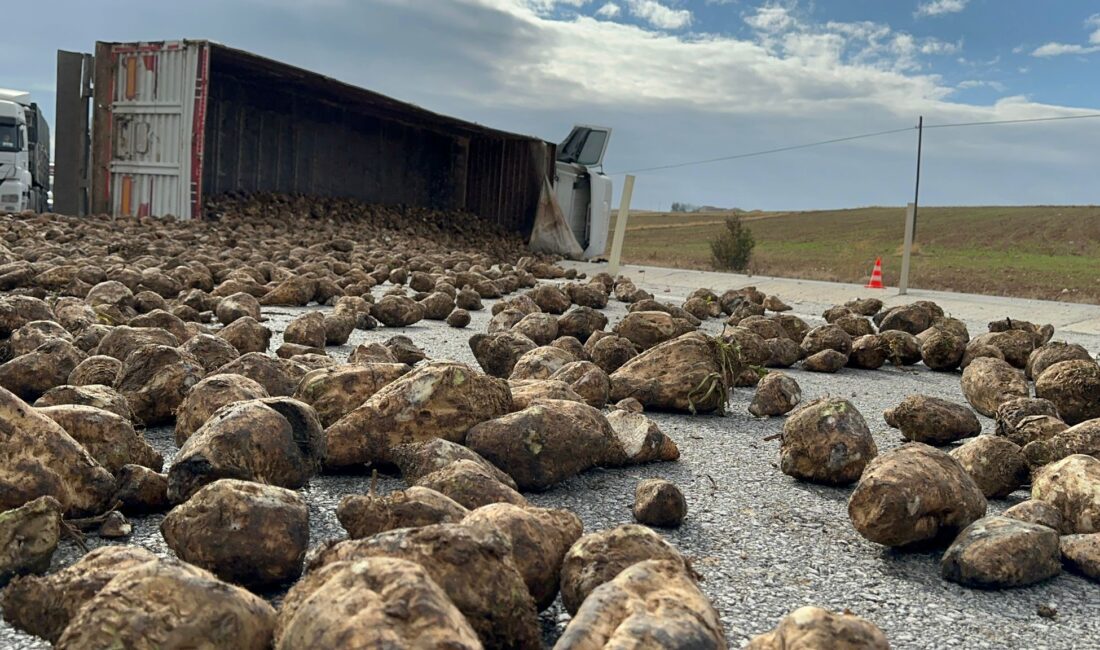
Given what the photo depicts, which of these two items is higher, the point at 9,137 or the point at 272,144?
the point at 272,144

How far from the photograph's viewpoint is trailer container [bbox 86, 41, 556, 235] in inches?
528

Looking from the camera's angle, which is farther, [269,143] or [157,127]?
[269,143]

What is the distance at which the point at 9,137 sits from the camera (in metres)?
16.3

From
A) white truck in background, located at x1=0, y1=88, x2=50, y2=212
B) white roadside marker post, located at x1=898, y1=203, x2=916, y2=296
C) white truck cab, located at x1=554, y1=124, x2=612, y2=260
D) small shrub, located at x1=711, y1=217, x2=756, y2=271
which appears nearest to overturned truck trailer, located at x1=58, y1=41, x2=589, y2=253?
white truck cab, located at x1=554, y1=124, x2=612, y2=260

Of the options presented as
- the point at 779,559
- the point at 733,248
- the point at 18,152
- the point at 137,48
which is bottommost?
the point at 779,559

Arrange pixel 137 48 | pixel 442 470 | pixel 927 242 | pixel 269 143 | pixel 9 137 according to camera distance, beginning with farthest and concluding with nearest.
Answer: pixel 927 242, pixel 269 143, pixel 9 137, pixel 137 48, pixel 442 470

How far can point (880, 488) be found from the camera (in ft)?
8.18

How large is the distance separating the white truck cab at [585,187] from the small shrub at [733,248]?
8.95 m

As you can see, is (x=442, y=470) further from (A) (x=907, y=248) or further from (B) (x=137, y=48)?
(B) (x=137, y=48)

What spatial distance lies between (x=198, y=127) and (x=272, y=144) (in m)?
4.15

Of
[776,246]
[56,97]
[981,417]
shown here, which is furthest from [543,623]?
[776,246]

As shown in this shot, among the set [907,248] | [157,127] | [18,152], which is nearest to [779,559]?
[907,248]

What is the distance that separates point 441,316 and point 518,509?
544cm

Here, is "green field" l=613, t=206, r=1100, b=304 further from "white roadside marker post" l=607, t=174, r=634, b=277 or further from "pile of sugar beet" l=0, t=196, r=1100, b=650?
"pile of sugar beet" l=0, t=196, r=1100, b=650
